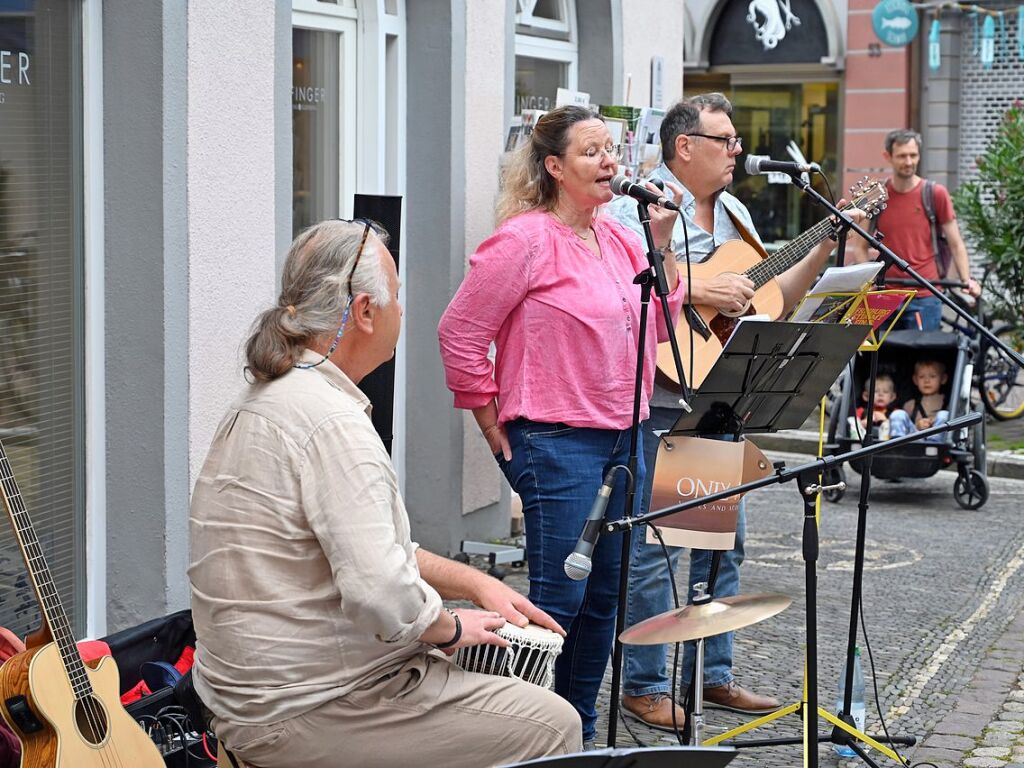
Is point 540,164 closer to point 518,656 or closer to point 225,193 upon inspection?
point 225,193

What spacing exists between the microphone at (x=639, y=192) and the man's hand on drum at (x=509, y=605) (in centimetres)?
123

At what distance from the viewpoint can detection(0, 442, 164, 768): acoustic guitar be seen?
11.7 ft

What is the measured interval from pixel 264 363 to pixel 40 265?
2.13 m

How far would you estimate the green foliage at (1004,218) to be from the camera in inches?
480

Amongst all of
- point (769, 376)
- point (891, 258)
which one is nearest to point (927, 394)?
point (891, 258)

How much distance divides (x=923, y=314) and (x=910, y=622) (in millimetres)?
3889

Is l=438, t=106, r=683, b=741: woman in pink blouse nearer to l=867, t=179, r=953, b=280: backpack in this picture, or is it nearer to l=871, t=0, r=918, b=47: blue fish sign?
l=867, t=179, r=953, b=280: backpack

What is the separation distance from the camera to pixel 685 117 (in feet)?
17.0

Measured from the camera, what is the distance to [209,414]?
552 cm

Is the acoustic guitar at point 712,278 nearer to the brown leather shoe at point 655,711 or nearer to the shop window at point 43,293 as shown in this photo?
the brown leather shoe at point 655,711

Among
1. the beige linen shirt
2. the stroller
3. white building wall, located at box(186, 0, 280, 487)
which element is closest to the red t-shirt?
the stroller

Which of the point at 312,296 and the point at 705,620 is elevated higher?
the point at 312,296

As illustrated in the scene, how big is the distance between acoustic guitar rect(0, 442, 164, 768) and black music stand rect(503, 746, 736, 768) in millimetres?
1348

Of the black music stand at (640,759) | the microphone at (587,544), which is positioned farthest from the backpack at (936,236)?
the black music stand at (640,759)
